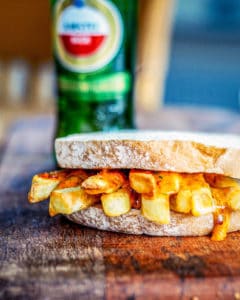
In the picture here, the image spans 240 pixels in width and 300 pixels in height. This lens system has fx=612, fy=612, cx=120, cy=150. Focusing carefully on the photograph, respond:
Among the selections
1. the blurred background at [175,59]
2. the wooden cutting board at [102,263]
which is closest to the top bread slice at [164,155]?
the wooden cutting board at [102,263]

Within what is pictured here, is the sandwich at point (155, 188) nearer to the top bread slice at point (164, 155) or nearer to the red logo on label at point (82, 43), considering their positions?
the top bread slice at point (164, 155)

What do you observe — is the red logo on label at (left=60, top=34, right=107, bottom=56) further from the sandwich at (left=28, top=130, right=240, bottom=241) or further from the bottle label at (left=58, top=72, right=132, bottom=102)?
the sandwich at (left=28, top=130, right=240, bottom=241)

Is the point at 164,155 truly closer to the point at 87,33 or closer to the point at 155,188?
the point at 155,188

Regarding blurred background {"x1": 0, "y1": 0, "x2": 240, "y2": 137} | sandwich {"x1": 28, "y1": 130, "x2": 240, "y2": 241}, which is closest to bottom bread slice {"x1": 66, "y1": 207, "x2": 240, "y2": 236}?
sandwich {"x1": 28, "y1": 130, "x2": 240, "y2": 241}

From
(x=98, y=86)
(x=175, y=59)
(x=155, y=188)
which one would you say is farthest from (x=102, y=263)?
(x=175, y=59)

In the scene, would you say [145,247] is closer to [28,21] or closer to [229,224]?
[229,224]

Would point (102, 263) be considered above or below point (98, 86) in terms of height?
below

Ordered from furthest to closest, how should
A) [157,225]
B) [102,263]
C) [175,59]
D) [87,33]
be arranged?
[175,59] → [87,33] → [157,225] → [102,263]
